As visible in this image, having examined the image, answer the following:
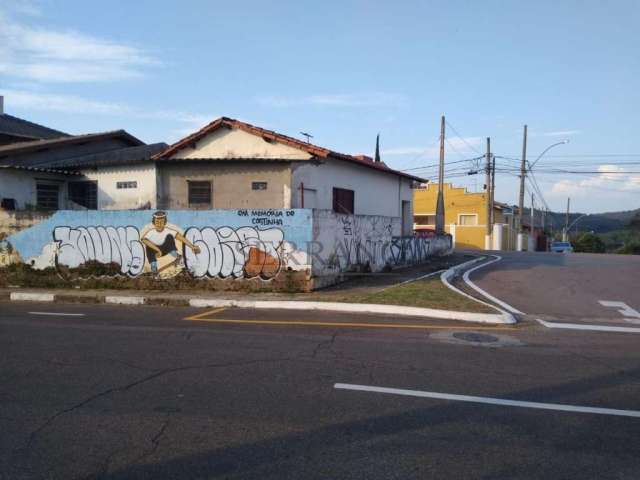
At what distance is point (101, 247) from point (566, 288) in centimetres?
1305

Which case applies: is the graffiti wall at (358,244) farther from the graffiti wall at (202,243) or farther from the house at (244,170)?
the house at (244,170)

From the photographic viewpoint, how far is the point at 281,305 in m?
12.1

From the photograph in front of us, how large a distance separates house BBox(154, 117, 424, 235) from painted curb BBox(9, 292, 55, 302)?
220 inches

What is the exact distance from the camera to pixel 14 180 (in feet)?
65.4

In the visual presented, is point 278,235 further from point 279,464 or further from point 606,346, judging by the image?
point 279,464

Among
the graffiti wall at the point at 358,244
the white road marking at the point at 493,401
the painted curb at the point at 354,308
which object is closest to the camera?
the white road marking at the point at 493,401

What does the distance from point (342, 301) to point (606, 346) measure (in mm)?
5410

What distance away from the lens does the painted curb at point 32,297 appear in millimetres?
14047

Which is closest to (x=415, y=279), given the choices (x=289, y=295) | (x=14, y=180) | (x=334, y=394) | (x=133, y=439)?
(x=289, y=295)

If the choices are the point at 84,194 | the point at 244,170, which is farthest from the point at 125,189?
the point at 244,170

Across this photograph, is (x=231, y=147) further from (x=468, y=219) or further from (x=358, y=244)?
(x=468, y=219)

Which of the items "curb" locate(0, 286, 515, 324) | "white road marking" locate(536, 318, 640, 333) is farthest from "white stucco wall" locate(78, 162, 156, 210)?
"white road marking" locate(536, 318, 640, 333)

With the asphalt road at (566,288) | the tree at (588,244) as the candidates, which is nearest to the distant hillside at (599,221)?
the tree at (588,244)

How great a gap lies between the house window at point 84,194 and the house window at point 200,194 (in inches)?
167
